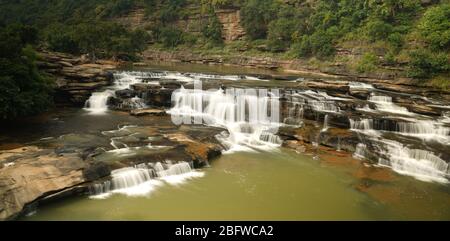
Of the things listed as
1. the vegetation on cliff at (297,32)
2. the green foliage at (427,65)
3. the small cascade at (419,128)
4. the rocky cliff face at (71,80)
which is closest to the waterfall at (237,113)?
the rocky cliff face at (71,80)

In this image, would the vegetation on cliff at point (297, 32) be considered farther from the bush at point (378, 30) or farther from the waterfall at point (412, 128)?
the waterfall at point (412, 128)

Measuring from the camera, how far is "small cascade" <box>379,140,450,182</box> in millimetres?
13930

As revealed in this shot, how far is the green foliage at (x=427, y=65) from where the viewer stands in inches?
A: 1148

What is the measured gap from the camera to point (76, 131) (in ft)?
54.3

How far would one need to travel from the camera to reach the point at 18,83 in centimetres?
1581

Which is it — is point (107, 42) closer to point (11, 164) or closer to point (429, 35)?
point (11, 164)

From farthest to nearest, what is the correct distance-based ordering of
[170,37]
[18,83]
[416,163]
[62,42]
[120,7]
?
[120,7], [170,37], [62,42], [18,83], [416,163]

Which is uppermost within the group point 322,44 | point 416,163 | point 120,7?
point 120,7

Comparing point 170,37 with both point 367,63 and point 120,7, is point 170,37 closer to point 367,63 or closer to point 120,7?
point 120,7

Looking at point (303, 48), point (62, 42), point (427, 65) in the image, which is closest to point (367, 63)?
point (427, 65)

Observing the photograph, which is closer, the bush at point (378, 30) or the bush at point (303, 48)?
the bush at point (378, 30)

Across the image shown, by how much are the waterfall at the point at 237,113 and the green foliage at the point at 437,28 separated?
21096 millimetres

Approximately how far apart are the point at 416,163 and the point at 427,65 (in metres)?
19.0
